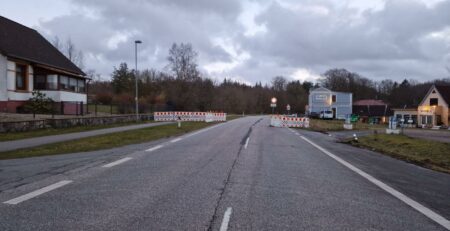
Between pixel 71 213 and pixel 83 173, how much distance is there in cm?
356

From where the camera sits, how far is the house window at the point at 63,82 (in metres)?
35.6

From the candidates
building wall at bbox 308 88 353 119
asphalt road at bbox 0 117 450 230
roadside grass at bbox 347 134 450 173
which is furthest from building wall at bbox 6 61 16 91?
building wall at bbox 308 88 353 119

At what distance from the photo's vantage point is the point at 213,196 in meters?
6.63

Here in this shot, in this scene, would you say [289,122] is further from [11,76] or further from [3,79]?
[3,79]

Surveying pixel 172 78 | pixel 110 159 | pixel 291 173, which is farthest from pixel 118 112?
pixel 291 173

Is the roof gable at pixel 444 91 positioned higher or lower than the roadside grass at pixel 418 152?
higher

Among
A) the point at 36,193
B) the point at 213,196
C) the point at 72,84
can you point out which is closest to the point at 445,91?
the point at 72,84

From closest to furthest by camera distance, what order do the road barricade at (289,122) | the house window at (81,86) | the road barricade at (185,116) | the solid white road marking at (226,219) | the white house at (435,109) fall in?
the solid white road marking at (226,219) < the road barricade at (289,122) < the house window at (81,86) < the road barricade at (185,116) < the white house at (435,109)

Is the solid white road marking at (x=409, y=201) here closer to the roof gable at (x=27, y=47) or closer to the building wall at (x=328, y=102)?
the roof gable at (x=27, y=47)

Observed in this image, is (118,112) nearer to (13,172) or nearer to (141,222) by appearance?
(13,172)

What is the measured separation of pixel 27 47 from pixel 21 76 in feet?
14.0

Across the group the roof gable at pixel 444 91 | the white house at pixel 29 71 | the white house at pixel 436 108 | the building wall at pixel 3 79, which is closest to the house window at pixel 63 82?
the white house at pixel 29 71

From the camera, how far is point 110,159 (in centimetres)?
1148

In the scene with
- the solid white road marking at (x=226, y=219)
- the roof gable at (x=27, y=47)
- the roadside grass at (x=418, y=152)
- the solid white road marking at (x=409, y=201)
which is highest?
the roof gable at (x=27, y=47)
